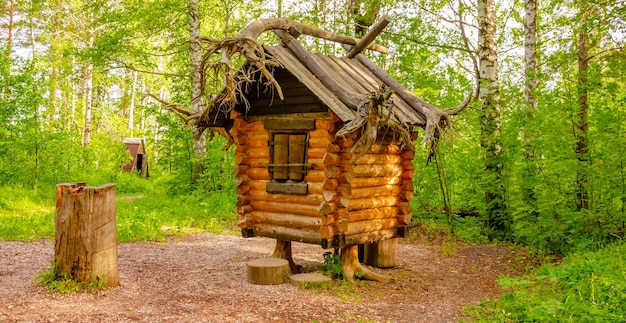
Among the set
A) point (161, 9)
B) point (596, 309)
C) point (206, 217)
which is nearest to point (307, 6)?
point (161, 9)

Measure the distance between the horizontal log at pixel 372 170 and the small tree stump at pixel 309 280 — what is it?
67.2 inches

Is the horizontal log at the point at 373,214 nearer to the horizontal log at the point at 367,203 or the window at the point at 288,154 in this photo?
the horizontal log at the point at 367,203

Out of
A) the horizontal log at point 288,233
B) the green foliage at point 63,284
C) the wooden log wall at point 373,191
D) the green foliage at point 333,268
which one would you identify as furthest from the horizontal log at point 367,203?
the green foliage at point 63,284

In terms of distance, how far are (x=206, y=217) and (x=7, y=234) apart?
5.31m

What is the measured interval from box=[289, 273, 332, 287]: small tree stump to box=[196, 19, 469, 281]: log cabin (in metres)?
0.55

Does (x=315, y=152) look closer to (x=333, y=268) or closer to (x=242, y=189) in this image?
(x=242, y=189)

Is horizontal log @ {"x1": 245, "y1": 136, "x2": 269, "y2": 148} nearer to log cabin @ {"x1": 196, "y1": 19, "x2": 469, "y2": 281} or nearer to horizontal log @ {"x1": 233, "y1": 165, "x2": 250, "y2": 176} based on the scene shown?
log cabin @ {"x1": 196, "y1": 19, "x2": 469, "y2": 281}

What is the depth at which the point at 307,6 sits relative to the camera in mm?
20344

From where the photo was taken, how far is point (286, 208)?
31.1 ft

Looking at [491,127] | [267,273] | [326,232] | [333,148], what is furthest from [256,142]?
[491,127]

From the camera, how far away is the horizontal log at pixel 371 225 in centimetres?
895

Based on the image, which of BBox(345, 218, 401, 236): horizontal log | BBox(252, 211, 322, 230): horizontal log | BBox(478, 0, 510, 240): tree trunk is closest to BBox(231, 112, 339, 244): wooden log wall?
BBox(252, 211, 322, 230): horizontal log

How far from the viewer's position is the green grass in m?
12.8

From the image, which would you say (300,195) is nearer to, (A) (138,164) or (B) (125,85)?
(A) (138,164)
